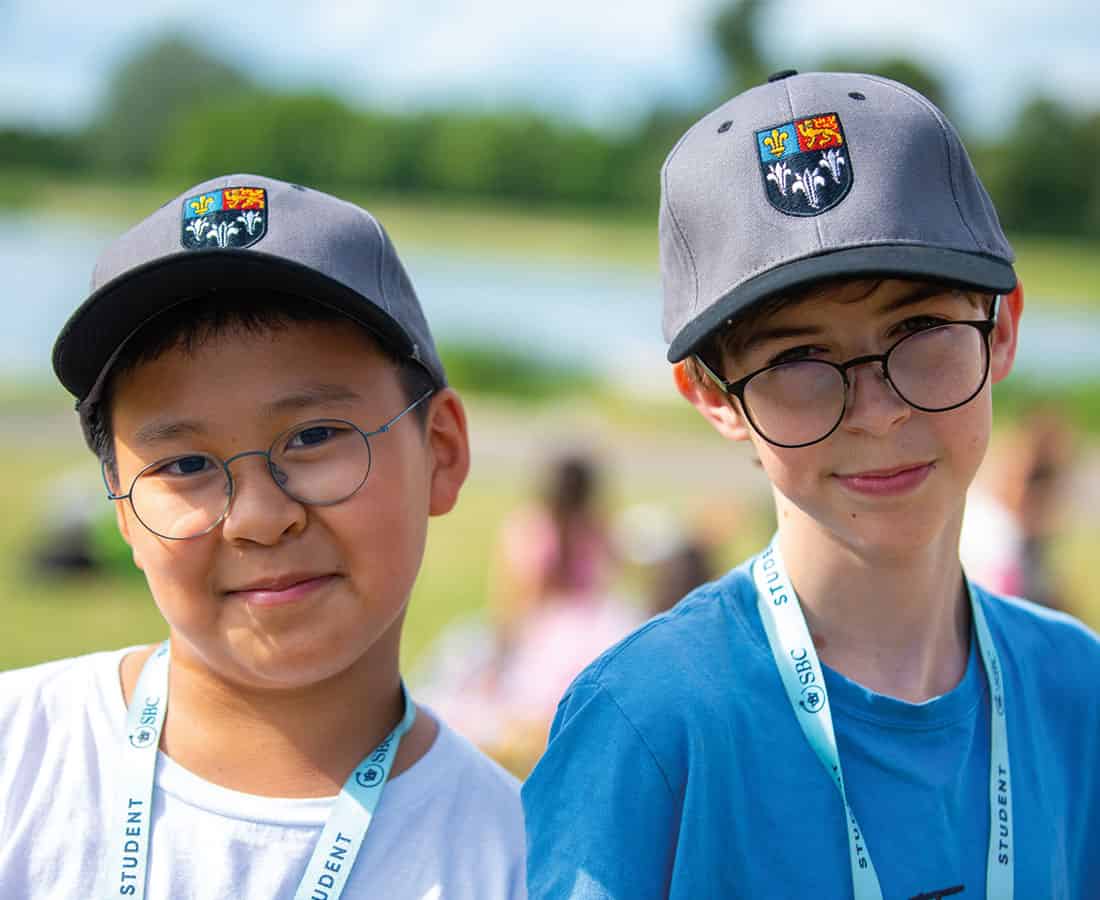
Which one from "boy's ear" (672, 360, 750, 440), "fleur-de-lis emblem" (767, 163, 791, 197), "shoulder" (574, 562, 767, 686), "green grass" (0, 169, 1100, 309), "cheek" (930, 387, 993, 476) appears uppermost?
"green grass" (0, 169, 1100, 309)

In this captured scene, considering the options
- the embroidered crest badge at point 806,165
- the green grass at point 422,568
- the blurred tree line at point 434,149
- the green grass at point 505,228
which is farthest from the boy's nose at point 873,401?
the blurred tree line at point 434,149

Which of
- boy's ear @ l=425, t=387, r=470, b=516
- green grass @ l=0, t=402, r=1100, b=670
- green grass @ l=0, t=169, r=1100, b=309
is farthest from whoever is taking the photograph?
green grass @ l=0, t=169, r=1100, b=309

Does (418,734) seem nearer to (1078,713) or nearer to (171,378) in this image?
(171,378)

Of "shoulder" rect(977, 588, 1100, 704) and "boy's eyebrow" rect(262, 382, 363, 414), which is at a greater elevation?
"boy's eyebrow" rect(262, 382, 363, 414)

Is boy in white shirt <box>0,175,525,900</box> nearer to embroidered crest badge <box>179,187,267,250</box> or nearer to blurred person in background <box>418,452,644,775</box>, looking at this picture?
embroidered crest badge <box>179,187,267,250</box>

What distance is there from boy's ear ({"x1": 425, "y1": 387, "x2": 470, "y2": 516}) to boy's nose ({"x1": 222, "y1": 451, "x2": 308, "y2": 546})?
1.13 feet

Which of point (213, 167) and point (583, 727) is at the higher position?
point (213, 167)

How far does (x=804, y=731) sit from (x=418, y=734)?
0.72 m

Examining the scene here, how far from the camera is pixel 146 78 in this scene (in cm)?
3650

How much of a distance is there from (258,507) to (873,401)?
952 mm

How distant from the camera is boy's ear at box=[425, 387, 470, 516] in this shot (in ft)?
7.23

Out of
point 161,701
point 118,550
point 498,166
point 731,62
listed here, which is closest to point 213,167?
point 498,166

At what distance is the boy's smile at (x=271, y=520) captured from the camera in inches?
75.5

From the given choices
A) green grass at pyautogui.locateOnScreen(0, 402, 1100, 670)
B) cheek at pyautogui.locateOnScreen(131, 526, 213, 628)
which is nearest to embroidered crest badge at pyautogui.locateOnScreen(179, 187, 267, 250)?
cheek at pyautogui.locateOnScreen(131, 526, 213, 628)
